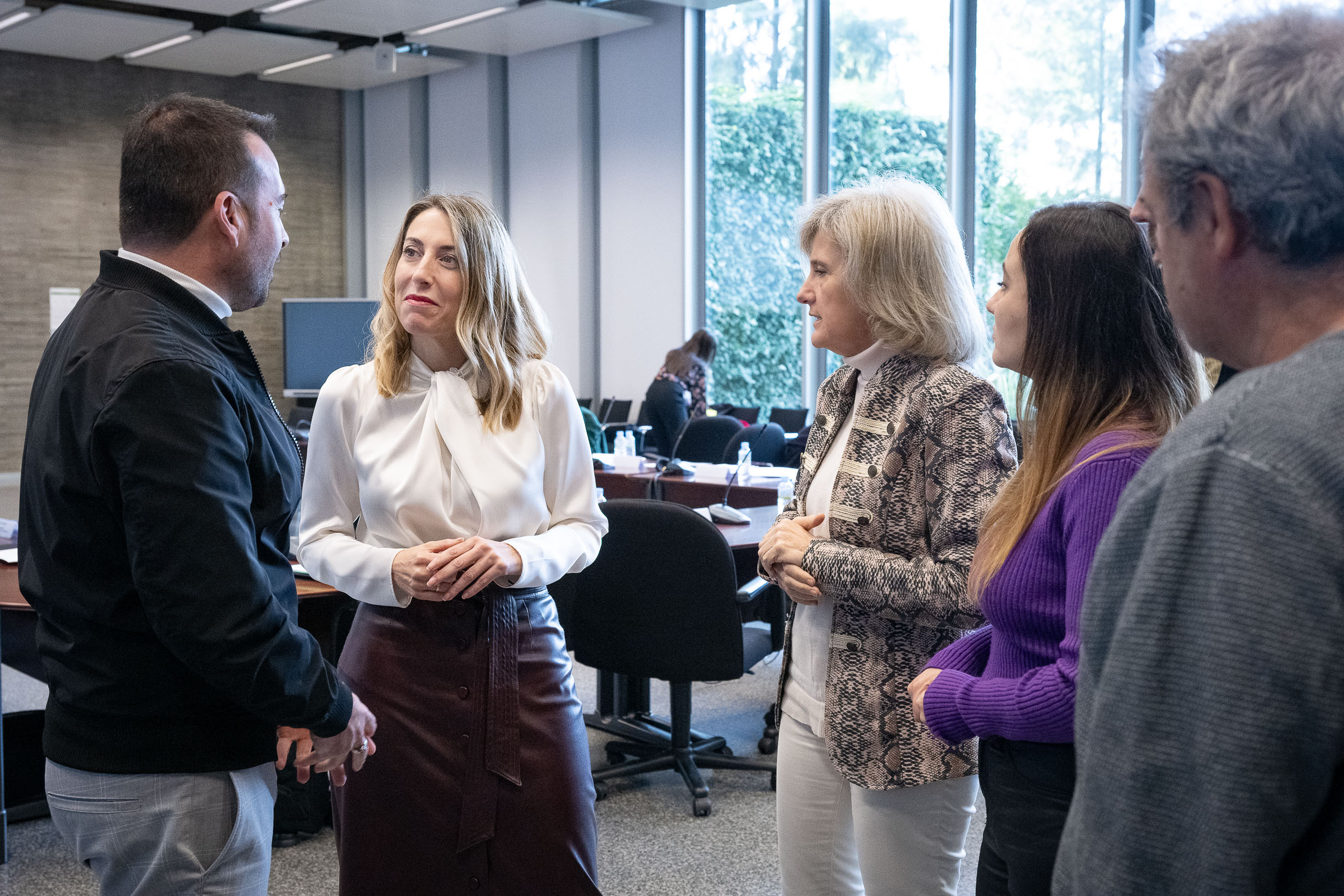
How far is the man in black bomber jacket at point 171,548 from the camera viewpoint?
1.41 m

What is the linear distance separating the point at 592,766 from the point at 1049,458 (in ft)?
9.10

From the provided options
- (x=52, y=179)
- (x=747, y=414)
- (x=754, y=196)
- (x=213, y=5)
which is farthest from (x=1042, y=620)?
(x=52, y=179)

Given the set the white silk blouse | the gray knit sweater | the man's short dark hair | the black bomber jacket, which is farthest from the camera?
the white silk blouse

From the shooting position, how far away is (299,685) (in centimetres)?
152

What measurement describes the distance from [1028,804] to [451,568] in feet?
3.11

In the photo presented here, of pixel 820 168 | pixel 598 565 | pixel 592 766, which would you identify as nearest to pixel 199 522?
pixel 598 565

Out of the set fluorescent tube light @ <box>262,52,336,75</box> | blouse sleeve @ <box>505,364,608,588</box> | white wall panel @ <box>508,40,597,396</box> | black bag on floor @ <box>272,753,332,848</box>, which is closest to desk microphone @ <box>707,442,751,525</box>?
Answer: black bag on floor @ <box>272,753,332,848</box>

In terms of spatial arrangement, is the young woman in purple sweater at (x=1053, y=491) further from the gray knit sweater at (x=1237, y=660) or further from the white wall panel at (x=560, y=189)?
the white wall panel at (x=560, y=189)

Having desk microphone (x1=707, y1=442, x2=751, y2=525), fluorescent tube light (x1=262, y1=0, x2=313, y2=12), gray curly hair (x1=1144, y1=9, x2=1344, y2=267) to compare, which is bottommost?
desk microphone (x1=707, y1=442, x2=751, y2=525)

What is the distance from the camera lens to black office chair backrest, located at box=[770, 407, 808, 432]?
873cm

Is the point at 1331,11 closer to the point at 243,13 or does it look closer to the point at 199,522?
the point at 199,522

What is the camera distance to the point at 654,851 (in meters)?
3.23

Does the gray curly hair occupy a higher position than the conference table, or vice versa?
the gray curly hair

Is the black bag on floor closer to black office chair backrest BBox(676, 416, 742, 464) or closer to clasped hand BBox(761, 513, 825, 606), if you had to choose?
clasped hand BBox(761, 513, 825, 606)
